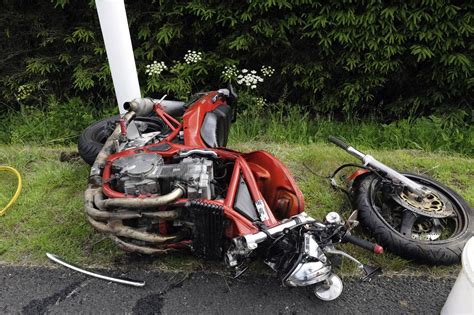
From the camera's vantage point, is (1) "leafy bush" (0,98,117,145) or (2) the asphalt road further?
(1) "leafy bush" (0,98,117,145)

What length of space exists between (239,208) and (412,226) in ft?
4.32

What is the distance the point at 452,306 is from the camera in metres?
2.37

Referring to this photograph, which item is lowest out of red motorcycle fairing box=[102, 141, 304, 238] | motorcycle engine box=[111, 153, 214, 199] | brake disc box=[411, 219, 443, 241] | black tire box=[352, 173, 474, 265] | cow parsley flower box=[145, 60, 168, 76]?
brake disc box=[411, 219, 443, 241]

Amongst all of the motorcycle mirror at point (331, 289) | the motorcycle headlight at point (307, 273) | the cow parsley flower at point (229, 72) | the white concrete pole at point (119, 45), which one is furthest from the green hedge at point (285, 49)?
the motorcycle headlight at point (307, 273)

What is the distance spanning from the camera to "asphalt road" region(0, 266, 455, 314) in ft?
8.30

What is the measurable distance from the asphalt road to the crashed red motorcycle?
0.15m

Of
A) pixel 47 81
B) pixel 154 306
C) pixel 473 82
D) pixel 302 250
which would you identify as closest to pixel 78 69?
pixel 47 81

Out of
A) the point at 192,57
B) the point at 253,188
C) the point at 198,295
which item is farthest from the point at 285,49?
the point at 198,295

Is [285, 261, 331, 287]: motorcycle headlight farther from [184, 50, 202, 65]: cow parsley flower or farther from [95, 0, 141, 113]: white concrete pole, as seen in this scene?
[184, 50, 202, 65]: cow parsley flower

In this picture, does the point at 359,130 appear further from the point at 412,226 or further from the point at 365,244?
the point at 365,244

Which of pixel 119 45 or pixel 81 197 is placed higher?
pixel 119 45

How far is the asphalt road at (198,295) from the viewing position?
2.53 meters

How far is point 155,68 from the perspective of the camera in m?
5.14

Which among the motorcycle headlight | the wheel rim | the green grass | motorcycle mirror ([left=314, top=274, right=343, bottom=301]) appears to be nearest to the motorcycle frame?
the motorcycle headlight
